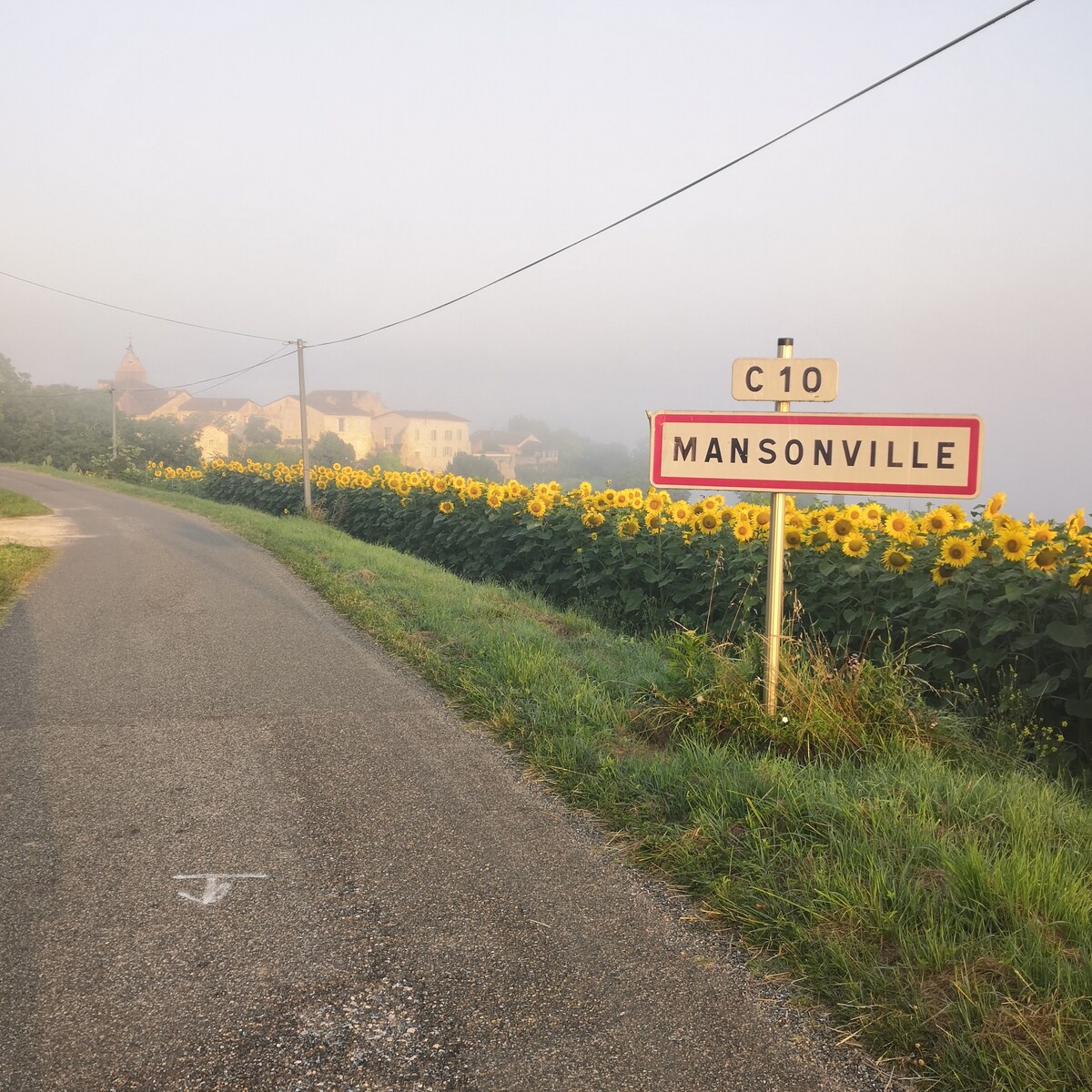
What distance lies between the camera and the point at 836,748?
4.73 metres

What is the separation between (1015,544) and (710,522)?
10.0 feet

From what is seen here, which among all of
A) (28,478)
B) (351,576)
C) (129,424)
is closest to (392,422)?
(129,424)

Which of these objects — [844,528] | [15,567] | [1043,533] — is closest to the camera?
[1043,533]

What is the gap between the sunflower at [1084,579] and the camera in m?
5.12

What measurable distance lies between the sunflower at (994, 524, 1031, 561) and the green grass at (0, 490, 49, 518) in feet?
64.3

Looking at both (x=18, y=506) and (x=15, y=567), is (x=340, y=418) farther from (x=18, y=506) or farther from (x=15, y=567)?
(x=15, y=567)

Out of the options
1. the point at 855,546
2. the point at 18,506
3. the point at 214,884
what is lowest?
the point at 214,884

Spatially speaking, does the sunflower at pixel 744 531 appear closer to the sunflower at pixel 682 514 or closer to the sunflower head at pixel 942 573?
the sunflower at pixel 682 514

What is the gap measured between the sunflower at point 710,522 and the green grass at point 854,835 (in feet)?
6.74

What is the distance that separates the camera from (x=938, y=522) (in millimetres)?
6332

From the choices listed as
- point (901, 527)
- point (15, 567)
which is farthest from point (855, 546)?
point (15, 567)

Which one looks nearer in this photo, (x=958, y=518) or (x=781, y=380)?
(x=781, y=380)

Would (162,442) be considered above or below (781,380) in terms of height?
below

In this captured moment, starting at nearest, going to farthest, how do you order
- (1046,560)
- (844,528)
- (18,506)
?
(1046,560), (844,528), (18,506)
